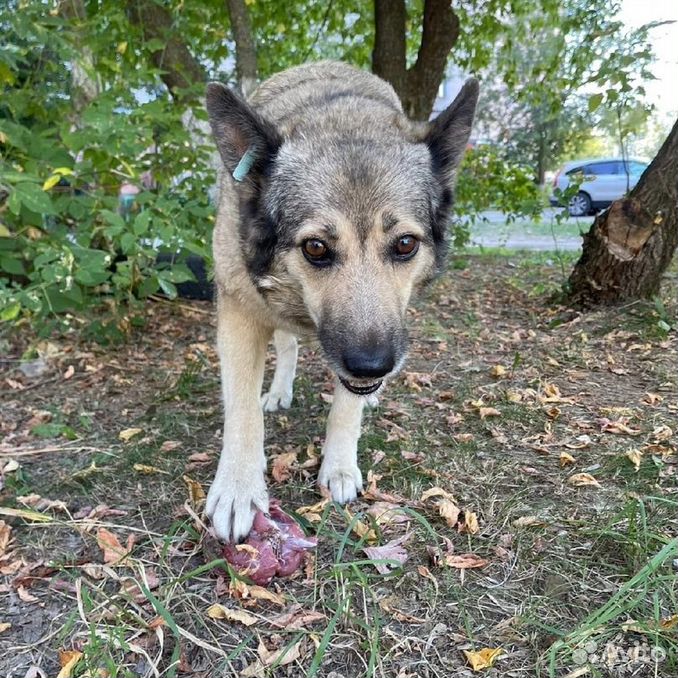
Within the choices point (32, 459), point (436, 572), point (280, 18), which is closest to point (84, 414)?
point (32, 459)

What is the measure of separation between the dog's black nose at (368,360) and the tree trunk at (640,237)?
139 inches

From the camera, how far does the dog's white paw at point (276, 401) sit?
12.3 feet

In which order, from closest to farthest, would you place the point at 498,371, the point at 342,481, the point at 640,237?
the point at 342,481
the point at 498,371
the point at 640,237

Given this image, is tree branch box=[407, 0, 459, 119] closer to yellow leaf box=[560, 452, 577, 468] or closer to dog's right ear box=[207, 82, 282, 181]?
dog's right ear box=[207, 82, 282, 181]

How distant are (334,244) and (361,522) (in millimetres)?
1141

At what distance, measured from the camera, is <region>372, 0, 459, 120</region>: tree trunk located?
7.12 meters

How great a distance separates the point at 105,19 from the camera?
5289mm

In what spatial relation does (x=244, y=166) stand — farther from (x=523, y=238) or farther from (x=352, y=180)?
(x=523, y=238)

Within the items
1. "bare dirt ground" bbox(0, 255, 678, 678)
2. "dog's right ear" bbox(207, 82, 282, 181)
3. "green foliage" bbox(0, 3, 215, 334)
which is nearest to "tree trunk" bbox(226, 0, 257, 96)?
"green foliage" bbox(0, 3, 215, 334)

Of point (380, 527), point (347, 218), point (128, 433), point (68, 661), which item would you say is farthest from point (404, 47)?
point (68, 661)

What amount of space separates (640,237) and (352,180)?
3.40m

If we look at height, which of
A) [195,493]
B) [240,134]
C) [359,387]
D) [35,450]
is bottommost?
[35,450]

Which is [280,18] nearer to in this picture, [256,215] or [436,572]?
[256,215]

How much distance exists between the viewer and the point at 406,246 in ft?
8.62
